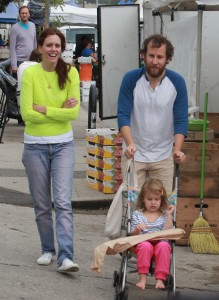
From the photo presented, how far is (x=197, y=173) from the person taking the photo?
28.0 ft

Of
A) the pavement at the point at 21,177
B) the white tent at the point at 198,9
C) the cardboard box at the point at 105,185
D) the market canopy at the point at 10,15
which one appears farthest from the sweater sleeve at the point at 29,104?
the market canopy at the point at 10,15

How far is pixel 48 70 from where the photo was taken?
6973mm

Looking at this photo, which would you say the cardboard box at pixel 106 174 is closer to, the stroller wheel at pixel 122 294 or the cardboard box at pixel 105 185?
the cardboard box at pixel 105 185

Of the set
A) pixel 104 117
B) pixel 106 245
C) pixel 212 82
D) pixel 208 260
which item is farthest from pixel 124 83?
pixel 104 117

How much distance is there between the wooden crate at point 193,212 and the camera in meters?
8.47

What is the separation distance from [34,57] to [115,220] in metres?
6.38

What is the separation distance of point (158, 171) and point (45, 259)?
46.4 inches

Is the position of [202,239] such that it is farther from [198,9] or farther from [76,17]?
[76,17]

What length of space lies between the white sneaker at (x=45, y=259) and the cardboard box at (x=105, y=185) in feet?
10.2

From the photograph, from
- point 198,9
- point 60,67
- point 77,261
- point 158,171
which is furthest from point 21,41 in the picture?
point 158,171

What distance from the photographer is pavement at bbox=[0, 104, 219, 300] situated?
21.4 feet

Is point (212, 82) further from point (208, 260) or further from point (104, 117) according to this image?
point (208, 260)

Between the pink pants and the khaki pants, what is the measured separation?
875mm

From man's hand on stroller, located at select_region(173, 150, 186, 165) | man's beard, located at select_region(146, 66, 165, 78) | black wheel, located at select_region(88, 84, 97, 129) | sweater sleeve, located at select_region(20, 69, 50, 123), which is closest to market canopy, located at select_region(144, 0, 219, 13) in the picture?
black wheel, located at select_region(88, 84, 97, 129)
